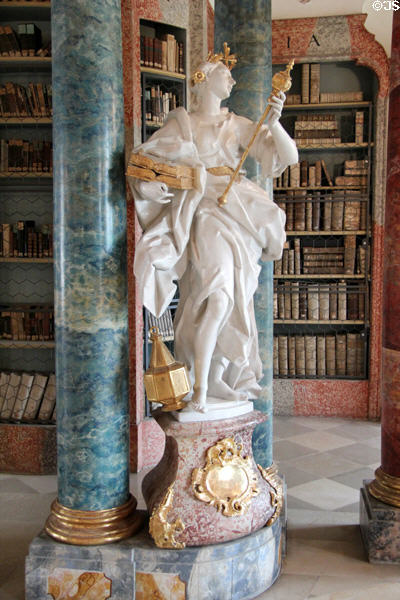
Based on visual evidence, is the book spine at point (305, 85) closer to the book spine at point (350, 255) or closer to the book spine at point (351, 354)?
the book spine at point (350, 255)

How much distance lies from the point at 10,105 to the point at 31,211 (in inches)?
31.2

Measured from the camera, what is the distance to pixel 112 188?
285 centimetres

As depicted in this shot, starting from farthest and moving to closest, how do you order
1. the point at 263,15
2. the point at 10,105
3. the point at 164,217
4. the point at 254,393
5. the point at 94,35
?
the point at 10,105 < the point at 263,15 < the point at 254,393 < the point at 164,217 < the point at 94,35

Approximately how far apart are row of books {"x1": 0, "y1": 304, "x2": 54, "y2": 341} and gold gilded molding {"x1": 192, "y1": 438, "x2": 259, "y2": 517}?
222 cm

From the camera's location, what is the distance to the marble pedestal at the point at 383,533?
324 cm

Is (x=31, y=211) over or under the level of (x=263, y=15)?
under

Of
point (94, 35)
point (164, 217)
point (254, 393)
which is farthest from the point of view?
point (254, 393)

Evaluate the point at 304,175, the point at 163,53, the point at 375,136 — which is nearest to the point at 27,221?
the point at 163,53

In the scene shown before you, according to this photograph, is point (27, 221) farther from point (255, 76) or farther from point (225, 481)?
point (225, 481)

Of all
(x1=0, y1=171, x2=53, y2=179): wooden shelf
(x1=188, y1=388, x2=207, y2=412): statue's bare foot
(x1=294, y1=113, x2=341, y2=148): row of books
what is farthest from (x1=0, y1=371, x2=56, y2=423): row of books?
(x1=294, y1=113, x2=341, y2=148): row of books

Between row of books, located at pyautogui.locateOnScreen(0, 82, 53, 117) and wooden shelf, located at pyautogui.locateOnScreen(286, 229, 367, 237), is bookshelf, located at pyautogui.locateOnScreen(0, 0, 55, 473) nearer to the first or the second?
row of books, located at pyautogui.locateOnScreen(0, 82, 53, 117)

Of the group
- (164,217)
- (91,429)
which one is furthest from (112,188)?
(91,429)

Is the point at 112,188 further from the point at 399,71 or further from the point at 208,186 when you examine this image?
the point at 399,71

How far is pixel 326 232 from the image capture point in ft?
21.0
